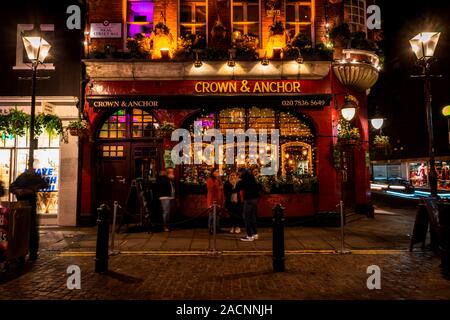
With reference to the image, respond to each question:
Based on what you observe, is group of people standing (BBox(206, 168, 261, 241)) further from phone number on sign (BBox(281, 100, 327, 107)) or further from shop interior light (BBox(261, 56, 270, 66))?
shop interior light (BBox(261, 56, 270, 66))

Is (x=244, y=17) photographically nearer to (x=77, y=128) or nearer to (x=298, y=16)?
(x=298, y=16)

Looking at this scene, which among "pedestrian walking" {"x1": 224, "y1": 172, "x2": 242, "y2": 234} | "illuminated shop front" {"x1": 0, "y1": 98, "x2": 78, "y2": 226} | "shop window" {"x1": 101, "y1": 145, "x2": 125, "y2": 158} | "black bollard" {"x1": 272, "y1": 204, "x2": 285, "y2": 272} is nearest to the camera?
"black bollard" {"x1": 272, "y1": 204, "x2": 285, "y2": 272}

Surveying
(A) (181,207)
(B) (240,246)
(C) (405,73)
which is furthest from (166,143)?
(C) (405,73)

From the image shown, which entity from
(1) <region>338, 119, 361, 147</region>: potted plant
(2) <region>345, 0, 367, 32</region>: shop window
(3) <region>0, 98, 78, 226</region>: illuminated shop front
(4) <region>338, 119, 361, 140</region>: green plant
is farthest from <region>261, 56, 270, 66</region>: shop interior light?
(3) <region>0, 98, 78, 226</region>: illuminated shop front

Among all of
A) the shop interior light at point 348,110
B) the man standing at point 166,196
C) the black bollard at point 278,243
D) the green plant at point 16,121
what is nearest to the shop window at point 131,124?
the green plant at point 16,121

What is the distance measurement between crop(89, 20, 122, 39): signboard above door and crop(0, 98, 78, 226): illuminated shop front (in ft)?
8.61

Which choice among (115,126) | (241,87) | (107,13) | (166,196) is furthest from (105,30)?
(166,196)

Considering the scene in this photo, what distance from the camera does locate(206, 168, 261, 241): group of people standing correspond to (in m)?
9.09

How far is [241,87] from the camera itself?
472 inches

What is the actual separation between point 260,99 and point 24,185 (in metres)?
7.59

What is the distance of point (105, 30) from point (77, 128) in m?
3.92

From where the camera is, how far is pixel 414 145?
136 feet

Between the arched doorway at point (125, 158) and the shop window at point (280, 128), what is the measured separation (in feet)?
5.26

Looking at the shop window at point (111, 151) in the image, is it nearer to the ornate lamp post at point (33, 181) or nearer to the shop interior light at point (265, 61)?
the ornate lamp post at point (33, 181)
